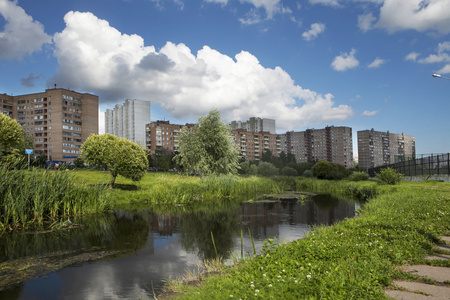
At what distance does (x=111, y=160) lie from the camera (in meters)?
21.7

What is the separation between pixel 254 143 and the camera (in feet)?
452

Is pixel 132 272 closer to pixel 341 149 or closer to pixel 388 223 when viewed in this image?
pixel 388 223

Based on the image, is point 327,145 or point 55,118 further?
point 327,145

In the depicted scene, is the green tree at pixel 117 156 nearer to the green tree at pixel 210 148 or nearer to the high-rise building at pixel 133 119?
the green tree at pixel 210 148

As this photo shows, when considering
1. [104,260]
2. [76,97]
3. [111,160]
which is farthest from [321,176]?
[76,97]

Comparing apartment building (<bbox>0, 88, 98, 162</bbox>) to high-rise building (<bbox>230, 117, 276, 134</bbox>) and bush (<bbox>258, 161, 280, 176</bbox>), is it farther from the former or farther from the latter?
high-rise building (<bbox>230, 117, 276, 134</bbox>)

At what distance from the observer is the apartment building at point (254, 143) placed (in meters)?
132

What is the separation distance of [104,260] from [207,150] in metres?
23.8

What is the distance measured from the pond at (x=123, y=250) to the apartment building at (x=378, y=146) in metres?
141

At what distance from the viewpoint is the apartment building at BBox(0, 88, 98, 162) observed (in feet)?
338

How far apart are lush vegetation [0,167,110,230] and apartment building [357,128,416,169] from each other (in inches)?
5641

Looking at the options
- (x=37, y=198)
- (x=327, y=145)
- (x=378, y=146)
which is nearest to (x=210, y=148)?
(x=37, y=198)

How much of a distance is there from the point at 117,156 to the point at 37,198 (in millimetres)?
9134

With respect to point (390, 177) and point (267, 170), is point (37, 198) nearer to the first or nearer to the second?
point (390, 177)
